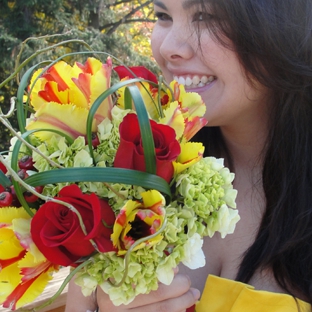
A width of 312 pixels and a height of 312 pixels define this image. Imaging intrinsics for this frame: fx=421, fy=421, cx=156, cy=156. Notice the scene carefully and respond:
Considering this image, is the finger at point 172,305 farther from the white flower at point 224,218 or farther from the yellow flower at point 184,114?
the yellow flower at point 184,114

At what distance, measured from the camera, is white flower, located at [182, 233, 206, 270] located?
0.72m

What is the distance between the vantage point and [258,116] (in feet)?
4.39

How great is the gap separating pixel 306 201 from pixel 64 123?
0.79 meters

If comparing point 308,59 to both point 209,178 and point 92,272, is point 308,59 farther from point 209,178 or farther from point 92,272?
point 92,272

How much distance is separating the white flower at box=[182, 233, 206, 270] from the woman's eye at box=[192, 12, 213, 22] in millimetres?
615

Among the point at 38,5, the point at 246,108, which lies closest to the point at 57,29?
the point at 38,5

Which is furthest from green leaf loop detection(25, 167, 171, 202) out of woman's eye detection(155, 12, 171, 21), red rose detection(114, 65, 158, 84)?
woman's eye detection(155, 12, 171, 21)

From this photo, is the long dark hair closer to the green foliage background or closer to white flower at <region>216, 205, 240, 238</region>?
white flower at <region>216, 205, 240, 238</region>

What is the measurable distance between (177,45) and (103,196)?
554 mm

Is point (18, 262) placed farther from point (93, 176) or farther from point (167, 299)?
point (167, 299)

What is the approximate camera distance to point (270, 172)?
1.31 m

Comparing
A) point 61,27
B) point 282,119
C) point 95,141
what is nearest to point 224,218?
point 95,141

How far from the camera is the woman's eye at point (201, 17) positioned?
1.09 metres

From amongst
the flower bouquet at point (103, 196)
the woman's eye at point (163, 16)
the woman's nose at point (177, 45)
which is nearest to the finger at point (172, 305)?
the flower bouquet at point (103, 196)
